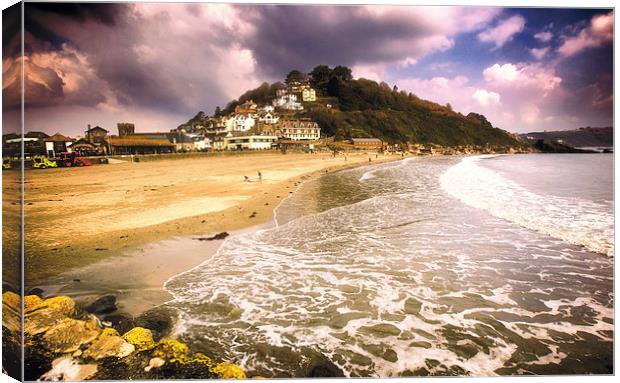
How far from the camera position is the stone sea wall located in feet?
7.04

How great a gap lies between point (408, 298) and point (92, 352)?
3.00m

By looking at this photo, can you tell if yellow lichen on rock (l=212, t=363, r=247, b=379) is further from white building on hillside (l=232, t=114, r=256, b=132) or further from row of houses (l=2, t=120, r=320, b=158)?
white building on hillside (l=232, t=114, r=256, b=132)

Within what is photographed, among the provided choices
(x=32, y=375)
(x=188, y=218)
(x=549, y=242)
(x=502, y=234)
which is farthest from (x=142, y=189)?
(x=549, y=242)

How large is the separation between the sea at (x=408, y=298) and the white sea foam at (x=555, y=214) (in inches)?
3.0

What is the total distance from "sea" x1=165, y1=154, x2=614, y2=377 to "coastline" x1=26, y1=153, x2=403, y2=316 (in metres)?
0.30

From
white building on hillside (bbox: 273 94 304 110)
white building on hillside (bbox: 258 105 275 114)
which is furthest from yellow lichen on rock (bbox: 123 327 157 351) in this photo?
white building on hillside (bbox: 273 94 304 110)

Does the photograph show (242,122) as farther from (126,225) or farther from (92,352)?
(92,352)

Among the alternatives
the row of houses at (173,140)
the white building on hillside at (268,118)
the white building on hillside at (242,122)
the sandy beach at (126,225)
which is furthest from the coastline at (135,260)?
the white building on hillside at (268,118)

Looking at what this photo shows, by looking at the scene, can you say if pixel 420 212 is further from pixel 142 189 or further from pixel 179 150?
pixel 179 150

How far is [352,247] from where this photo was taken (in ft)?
16.4

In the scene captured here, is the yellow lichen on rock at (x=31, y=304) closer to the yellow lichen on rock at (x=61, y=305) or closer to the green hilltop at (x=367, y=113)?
the yellow lichen on rock at (x=61, y=305)

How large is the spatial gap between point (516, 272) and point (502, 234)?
1.89 m

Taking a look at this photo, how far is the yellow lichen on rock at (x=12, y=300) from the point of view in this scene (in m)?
2.33

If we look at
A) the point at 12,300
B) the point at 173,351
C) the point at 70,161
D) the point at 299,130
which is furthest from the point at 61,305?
the point at 299,130
